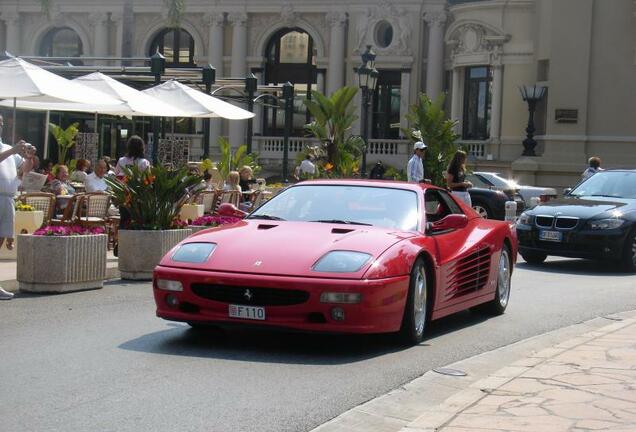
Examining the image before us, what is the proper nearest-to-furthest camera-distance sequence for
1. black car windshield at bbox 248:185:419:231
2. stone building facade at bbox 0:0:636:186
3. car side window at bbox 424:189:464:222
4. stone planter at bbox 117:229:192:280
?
black car windshield at bbox 248:185:419:231 → car side window at bbox 424:189:464:222 → stone planter at bbox 117:229:192:280 → stone building facade at bbox 0:0:636:186

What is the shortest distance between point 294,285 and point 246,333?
134 centimetres

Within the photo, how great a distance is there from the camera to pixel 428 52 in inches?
1983

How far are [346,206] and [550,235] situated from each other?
8.17 metres

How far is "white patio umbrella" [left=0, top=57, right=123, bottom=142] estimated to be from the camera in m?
17.0

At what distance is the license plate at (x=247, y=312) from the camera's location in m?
8.67

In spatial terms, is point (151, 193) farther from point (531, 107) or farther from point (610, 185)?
point (531, 107)

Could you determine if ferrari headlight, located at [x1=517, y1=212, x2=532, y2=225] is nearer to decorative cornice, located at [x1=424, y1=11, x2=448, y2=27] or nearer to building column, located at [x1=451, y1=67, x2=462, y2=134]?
building column, located at [x1=451, y1=67, x2=462, y2=134]

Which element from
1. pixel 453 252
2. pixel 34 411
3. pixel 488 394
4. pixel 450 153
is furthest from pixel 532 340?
pixel 450 153

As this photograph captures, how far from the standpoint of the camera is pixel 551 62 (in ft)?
140

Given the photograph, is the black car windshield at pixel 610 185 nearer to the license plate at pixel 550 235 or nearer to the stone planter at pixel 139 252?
the license plate at pixel 550 235

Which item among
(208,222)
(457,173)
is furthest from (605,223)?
(208,222)

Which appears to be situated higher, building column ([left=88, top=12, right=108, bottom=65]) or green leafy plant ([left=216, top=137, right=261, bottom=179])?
building column ([left=88, top=12, right=108, bottom=65])

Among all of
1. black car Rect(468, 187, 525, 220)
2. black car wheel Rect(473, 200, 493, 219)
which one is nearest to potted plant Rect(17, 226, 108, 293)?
black car Rect(468, 187, 525, 220)

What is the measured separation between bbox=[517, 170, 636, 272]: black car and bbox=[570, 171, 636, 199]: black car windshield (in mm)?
32
